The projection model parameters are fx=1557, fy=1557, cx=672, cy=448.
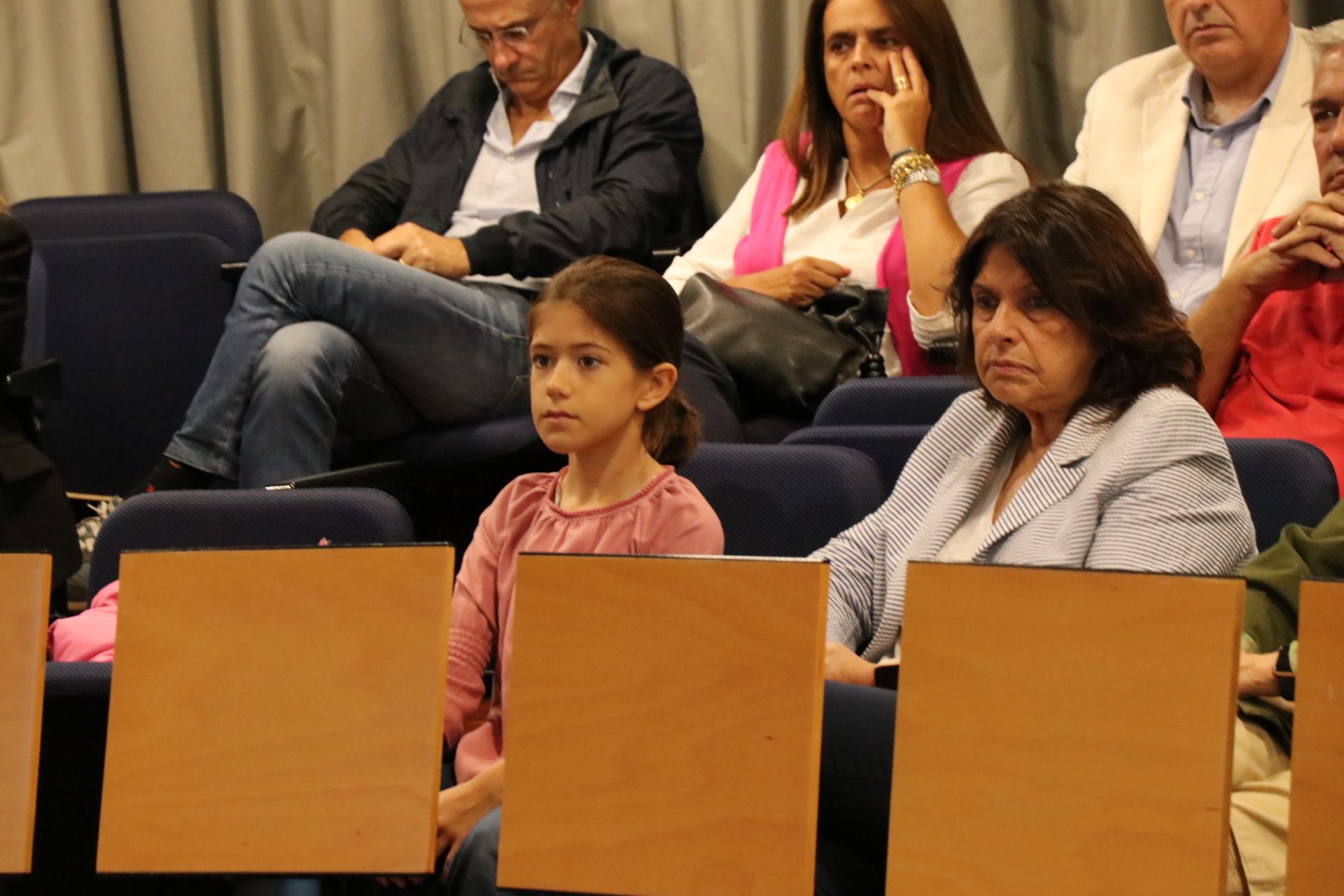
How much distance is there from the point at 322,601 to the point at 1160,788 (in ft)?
2.19

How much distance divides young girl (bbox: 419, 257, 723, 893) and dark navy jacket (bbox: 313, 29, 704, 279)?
3.47 ft

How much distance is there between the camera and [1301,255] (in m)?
1.93

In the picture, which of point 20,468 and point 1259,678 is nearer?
point 1259,678

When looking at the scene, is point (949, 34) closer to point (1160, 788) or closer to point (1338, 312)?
point (1338, 312)

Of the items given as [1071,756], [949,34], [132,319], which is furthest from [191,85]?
[1071,756]

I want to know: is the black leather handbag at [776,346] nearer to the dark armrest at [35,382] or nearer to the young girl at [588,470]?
the young girl at [588,470]

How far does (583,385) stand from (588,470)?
0.10 metres

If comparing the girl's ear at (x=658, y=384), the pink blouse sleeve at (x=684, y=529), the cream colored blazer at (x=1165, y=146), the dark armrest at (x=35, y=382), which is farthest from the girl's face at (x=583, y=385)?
the dark armrest at (x=35, y=382)

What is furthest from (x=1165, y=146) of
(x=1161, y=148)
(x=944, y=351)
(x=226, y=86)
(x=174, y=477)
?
(x=226, y=86)

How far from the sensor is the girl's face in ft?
5.43

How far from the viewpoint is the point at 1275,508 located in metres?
1.64

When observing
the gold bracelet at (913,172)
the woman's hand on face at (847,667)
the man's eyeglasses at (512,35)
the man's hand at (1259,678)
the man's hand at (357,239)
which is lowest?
the woman's hand on face at (847,667)

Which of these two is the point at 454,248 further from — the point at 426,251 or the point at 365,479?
the point at 365,479

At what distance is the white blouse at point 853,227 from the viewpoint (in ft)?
8.30
